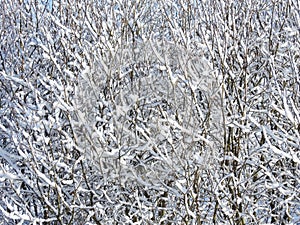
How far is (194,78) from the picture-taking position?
17.6ft

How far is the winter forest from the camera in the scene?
5012mm

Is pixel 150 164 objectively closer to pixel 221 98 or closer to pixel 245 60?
pixel 221 98

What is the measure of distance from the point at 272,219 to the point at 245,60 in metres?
2.12

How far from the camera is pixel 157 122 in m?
4.85

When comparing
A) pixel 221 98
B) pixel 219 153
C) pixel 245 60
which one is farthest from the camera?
pixel 245 60

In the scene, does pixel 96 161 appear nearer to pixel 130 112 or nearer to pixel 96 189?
pixel 96 189

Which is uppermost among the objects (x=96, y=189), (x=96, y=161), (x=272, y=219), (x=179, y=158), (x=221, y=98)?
(x=221, y=98)

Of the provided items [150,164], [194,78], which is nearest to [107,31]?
[194,78]

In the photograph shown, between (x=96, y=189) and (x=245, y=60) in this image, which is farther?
(x=245, y=60)

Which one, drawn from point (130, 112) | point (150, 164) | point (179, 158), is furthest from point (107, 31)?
point (179, 158)

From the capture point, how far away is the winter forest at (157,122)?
5012 mm

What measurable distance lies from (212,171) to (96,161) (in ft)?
4.24

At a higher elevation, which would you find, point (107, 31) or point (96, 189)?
point (107, 31)

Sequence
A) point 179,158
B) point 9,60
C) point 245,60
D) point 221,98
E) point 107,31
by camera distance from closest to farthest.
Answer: point 179,158 → point 221,98 → point 245,60 → point 107,31 → point 9,60
